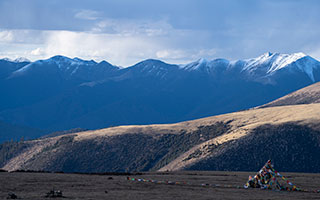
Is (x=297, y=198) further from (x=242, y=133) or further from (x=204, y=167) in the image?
(x=242, y=133)

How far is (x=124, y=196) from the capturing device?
35.3m

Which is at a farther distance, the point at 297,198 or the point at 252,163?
the point at 252,163

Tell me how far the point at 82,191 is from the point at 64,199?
5905 mm

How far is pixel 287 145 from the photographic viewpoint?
157750 millimetres

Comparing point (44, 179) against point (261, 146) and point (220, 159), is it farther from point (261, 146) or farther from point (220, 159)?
point (261, 146)

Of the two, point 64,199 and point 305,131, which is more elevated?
point 305,131

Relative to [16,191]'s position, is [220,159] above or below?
above

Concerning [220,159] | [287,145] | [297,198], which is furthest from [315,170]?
[297,198]

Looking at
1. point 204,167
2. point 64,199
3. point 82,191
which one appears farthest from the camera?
point 204,167

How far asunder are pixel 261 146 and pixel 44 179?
12084cm

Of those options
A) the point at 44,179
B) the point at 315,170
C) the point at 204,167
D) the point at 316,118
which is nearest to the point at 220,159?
the point at 204,167

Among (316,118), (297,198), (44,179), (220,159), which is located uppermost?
(316,118)

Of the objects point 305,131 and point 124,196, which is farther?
point 305,131

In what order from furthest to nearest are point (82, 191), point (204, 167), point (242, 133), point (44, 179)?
point (242, 133)
point (204, 167)
point (44, 179)
point (82, 191)
